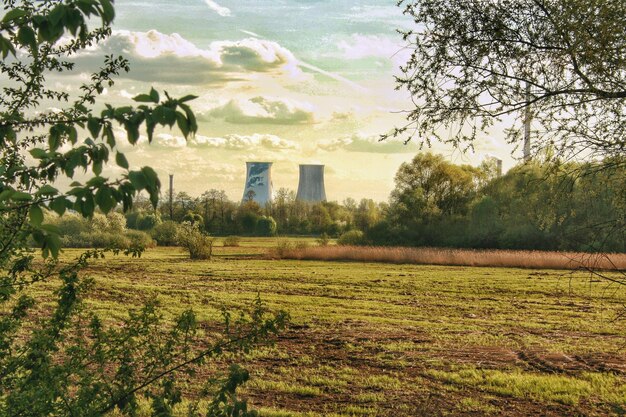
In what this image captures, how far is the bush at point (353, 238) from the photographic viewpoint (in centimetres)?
2953

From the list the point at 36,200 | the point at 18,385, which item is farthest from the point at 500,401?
the point at 36,200

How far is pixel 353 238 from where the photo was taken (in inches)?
1170

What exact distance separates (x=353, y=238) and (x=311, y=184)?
15422 mm

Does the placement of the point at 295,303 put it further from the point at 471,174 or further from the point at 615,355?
the point at 471,174

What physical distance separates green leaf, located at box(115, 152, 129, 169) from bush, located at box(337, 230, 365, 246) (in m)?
27.5

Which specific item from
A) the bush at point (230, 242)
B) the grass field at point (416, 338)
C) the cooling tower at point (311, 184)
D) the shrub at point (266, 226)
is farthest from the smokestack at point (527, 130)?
the cooling tower at point (311, 184)

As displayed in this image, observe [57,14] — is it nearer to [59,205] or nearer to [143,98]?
[143,98]

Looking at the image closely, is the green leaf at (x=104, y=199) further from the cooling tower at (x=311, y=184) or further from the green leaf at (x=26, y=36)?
the cooling tower at (x=311, y=184)

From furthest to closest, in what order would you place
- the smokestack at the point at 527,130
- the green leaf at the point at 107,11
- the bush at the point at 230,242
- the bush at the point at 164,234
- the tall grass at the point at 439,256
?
the bush at the point at 230,242 < the bush at the point at 164,234 < the tall grass at the point at 439,256 < the smokestack at the point at 527,130 < the green leaf at the point at 107,11

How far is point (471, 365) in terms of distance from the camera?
8.58 meters

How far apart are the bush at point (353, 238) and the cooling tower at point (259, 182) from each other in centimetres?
1636

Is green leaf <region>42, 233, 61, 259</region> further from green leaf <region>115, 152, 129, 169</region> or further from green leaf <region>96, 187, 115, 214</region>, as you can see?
green leaf <region>115, 152, 129, 169</region>

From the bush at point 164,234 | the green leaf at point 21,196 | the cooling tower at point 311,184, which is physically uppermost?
the cooling tower at point 311,184

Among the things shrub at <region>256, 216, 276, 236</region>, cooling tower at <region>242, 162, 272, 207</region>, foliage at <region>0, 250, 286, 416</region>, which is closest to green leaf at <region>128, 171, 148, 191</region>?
foliage at <region>0, 250, 286, 416</region>
